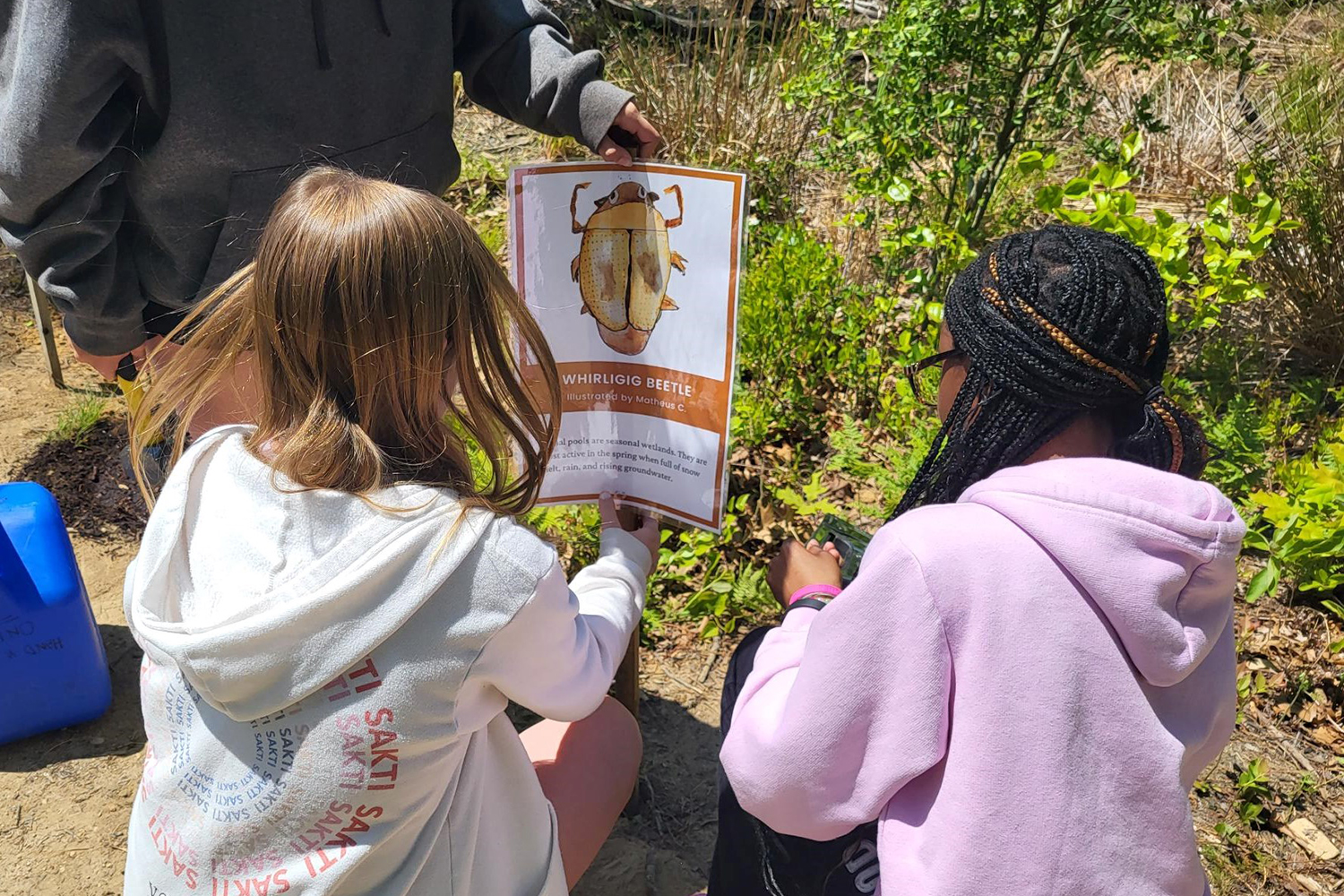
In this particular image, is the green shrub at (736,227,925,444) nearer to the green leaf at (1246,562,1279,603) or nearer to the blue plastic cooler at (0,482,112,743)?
the green leaf at (1246,562,1279,603)

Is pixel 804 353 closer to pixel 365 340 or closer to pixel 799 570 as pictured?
pixel 799 570

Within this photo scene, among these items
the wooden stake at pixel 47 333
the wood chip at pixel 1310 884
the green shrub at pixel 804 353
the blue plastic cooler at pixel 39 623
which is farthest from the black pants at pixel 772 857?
the wooden stake at pixel 47 333

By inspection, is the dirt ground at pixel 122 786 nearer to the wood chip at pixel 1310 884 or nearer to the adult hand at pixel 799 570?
the adult hand at pixel 799 570

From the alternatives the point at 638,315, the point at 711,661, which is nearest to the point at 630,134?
the point at 638,315

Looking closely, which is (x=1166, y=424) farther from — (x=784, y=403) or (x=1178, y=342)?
(x=1178, y=342)

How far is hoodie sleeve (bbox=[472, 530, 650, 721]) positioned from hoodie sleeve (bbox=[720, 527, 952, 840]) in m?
0.25

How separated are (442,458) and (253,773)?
0.47 m

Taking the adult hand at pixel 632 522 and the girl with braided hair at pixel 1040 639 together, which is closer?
the girl with braided hair at pixel 1040 639

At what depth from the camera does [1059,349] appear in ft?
4.09

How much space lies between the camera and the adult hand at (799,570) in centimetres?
175

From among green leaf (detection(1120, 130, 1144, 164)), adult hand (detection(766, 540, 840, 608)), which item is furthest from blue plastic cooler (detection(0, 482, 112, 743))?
green leaf (detection(1120, 130, 1144, 164))

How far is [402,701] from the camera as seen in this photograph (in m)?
1.23

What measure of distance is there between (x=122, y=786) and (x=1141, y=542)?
241 centimetres

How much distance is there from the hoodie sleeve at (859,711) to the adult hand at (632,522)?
22.6 inches
